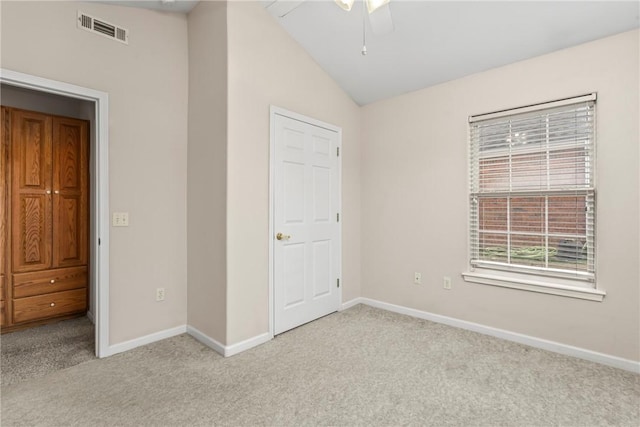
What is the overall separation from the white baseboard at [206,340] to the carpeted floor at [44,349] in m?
0.74

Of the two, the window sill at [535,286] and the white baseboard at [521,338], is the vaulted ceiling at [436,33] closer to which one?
the window sill at [535,286]

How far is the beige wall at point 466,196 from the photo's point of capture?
2408 millimetres

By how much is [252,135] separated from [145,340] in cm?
198

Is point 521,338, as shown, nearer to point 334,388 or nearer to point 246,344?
point 334,388

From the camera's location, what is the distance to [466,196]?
10.4ft

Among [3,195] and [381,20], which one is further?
[3,195]

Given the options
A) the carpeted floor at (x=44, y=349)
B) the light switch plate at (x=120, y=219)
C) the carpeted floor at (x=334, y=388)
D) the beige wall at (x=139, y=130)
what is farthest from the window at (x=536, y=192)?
the carpeted floor at (x=44, y=349)

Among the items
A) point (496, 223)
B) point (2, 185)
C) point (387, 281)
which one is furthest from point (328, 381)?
point (2, 185)

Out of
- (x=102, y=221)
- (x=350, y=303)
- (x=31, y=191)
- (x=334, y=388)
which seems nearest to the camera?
(x=334, y=388)

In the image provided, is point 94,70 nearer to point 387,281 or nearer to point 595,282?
point 387,281

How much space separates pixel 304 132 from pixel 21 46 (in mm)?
2178

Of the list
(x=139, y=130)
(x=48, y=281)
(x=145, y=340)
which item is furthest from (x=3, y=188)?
(x=145, y=340)

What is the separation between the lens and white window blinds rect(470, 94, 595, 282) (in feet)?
8.57

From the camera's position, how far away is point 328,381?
224 centimetres
